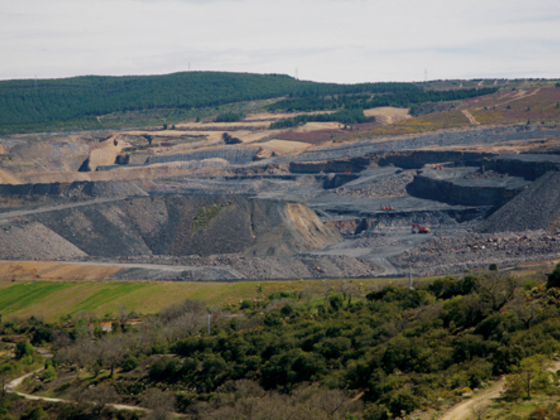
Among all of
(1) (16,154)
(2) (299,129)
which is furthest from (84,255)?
(2) (299,129)

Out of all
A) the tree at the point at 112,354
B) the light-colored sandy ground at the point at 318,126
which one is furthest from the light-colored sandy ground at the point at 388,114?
the tree at the point at 112,354

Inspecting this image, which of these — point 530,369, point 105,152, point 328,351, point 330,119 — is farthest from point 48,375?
point 330,119

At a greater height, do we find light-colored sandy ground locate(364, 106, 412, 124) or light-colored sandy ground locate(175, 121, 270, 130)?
light-colored sandy ground locate(364, 106, 412, 124)

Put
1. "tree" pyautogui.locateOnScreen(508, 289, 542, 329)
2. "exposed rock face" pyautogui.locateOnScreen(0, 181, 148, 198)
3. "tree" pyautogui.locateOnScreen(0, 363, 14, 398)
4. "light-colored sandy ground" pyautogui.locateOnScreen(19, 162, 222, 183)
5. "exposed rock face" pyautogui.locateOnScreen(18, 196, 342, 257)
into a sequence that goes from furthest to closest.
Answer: "light-colored sandy ground" pyautogui.locateOnScreen(19, 162, 222, 183)
"exposed rock face" pyautogui.locateOnScreen(0, 181, 148, 198)
"exposed rock face" pyautogui.locateOnScreen(18, 196, 342, 257)
"tree" pyautogui.locateOnScreen(0, 363, 14, 398)
"tree" pyautogui.locateOnScreen(508, 289, 542, 329)

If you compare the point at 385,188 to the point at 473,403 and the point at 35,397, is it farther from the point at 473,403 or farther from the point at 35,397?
the point at 473,403

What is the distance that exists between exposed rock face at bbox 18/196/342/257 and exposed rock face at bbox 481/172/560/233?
63.4 ft

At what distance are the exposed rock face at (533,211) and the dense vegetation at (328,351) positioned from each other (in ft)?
90.5

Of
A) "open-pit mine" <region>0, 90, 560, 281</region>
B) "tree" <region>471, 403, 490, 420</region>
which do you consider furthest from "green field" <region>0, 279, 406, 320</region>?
"tree" <region>471, 403, 490, 420</region>

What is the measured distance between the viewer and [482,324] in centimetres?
2802

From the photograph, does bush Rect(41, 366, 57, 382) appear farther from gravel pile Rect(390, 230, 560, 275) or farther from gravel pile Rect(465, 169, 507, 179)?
gravel pile Rect(465, 169, 507, 179)

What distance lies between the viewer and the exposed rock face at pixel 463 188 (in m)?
86.2

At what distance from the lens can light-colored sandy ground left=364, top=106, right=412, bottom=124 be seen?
16912cm

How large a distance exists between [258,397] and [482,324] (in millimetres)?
10636

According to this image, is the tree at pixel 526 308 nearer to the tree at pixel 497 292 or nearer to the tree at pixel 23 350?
the tree at pixel 497 292
